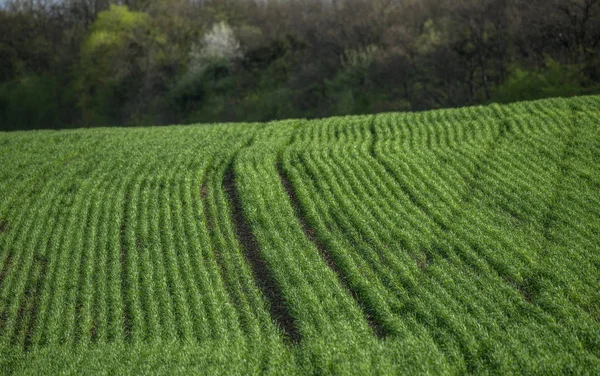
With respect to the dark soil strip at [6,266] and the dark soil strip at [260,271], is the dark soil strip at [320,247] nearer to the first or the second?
the dark soil strip at [260,271]

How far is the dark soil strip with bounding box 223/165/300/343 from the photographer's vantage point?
17.6 metres

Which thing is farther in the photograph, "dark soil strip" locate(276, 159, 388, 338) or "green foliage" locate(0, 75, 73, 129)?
"green foliage" locate(0, 75, 73, 129)

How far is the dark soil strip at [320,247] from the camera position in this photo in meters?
17.1

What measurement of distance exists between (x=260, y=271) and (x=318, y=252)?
7.75 feet

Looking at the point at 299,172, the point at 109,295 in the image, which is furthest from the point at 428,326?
the point at 299,172

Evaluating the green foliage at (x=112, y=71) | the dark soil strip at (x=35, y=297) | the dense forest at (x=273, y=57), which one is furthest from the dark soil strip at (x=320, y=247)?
the green foliage at (x=112, y=71)

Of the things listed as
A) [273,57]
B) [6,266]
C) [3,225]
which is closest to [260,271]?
[6,266]

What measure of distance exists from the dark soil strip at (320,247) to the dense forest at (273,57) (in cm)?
3225

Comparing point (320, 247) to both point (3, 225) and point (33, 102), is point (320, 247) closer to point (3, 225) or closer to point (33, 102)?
point (3, 225)

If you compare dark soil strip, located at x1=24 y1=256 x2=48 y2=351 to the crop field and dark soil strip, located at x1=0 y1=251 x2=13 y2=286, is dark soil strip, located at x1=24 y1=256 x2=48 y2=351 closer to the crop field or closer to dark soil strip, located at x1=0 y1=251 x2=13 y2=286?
the crop field

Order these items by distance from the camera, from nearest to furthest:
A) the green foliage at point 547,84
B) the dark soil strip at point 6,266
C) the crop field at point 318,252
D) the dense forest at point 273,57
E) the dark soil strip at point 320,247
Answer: the crop field at point 318,252, the dark soil strip at point 320,247, the dark soil strip at point 6,266, the green foliage at point 547,84, the dense forest at point 273,57

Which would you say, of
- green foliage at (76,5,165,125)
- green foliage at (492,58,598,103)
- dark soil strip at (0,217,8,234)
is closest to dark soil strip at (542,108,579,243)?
green foliage at (492,58,598,103)

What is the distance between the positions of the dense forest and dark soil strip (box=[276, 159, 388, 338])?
106ft

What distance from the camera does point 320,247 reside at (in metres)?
21.5
